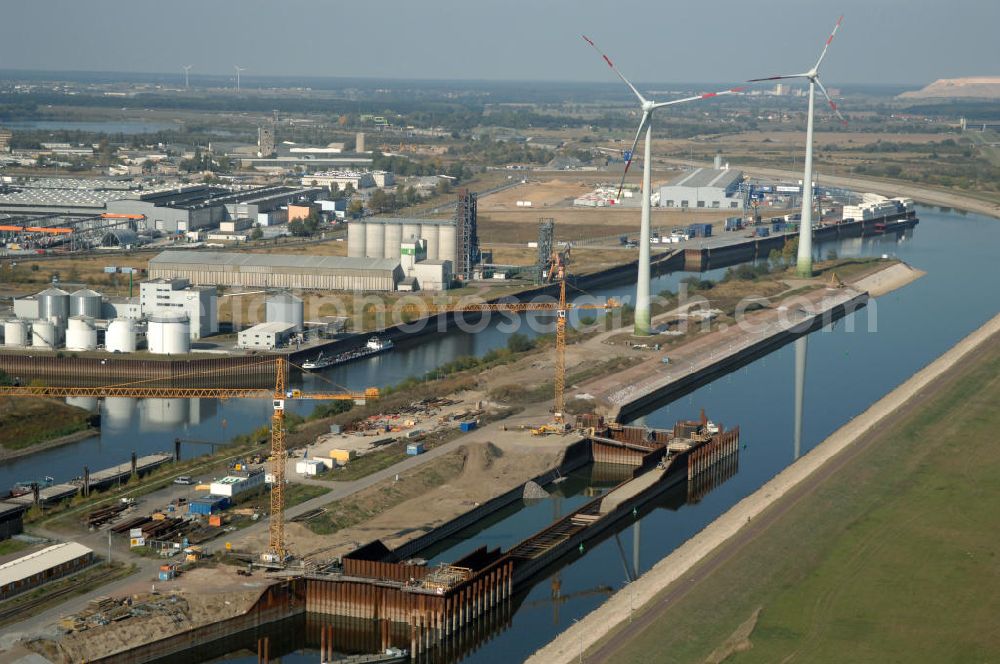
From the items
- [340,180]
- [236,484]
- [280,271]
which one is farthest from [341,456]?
[340,180]

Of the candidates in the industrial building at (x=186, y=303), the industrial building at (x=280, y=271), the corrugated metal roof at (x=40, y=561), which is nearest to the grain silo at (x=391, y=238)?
the industrial building at (x=280, y=271)

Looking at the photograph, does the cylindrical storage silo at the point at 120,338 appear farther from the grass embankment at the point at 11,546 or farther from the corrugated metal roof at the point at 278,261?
the grass embankment at the point at 11,546

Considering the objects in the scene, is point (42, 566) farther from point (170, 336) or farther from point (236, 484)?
point (170, 336)

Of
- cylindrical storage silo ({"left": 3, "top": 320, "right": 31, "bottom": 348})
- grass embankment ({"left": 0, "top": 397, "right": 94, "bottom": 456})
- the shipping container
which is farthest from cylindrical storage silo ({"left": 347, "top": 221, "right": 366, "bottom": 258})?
the shipping container

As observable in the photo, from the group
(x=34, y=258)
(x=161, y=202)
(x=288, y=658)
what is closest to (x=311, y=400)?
(x=288, y=658)

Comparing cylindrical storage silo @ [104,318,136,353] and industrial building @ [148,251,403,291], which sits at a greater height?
industrial building @ [148,251,403,291]

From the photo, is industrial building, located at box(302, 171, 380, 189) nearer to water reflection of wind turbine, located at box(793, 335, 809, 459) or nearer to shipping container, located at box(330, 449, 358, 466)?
water reflection of wind turbine, located at box(793, 335, 809, 459)
